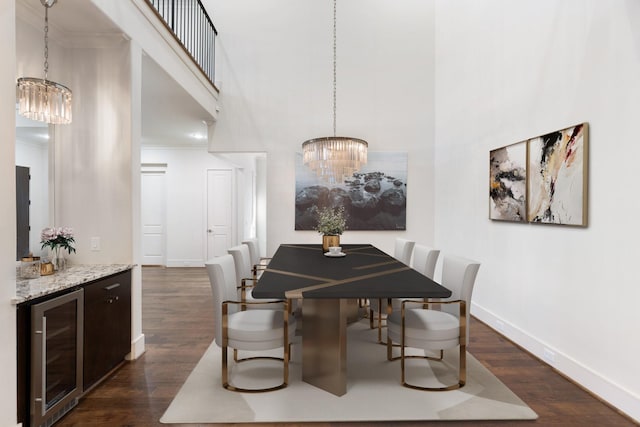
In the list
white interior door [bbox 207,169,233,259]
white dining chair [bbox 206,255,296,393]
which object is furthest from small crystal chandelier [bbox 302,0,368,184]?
white interior door [bbox 207,169,233,259]

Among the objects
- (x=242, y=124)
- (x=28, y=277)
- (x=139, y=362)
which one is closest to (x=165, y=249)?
(x=242, y=124)

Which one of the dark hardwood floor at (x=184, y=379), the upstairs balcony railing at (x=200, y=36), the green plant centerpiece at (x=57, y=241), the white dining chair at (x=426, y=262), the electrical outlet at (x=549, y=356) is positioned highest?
the upstairs balcony railing at (x=200, y=36)

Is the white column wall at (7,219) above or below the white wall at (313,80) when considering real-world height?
below

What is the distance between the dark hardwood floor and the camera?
238 cm

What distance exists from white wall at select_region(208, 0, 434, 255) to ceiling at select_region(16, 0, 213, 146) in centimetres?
76

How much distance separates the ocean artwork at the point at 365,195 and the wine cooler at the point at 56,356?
3867 mm

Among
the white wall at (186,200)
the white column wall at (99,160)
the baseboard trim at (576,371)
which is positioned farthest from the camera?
the white wall at (186,200)

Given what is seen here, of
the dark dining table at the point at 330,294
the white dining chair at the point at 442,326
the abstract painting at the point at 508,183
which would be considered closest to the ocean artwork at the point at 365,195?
the abstract painting at the point at 508,183

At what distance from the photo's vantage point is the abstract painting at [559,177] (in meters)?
2.91

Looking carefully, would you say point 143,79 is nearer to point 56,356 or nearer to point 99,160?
point 99,160

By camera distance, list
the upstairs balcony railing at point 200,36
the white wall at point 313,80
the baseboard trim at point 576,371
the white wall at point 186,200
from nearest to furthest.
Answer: the baseboard trim at point 576,371, the upstairs balcony railing at point 200,36, the white wall at point 313,80, the white wall at point 186,200

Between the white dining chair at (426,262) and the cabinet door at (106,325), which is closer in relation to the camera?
the cabinet door at (106,325)

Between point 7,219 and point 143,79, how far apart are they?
257 centimetres

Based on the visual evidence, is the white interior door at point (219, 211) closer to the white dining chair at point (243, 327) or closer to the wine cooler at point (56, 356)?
the white dining chair at point (243, 327)
